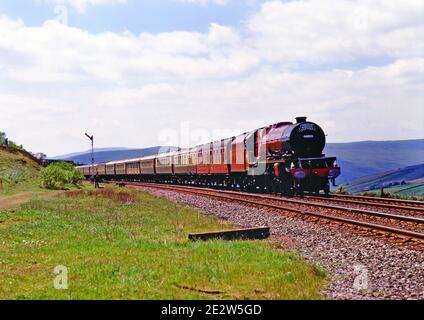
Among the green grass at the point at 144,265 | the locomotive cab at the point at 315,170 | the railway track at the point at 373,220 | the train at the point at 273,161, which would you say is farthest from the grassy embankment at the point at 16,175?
the railway track at the point at 373,220

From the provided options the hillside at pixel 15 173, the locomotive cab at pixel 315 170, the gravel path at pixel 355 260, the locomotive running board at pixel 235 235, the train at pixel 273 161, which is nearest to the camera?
the gravel path at pixel 355 260

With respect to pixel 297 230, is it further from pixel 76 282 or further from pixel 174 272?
pixel 76 282

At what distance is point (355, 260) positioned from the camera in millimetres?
11172

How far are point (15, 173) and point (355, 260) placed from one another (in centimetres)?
5178

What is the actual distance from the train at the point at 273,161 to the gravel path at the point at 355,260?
9762 mm

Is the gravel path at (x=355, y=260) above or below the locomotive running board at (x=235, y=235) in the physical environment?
below

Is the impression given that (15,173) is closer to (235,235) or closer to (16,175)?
(16,175)

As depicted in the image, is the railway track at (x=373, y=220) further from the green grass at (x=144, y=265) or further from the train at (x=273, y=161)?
the train at (x=273, y=161)

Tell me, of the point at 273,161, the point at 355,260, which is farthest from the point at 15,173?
the point at 355,260

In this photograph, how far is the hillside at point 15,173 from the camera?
45844 mm

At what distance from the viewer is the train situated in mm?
27516

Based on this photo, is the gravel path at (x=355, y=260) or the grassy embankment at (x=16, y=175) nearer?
the gravel path at (x=355, y=260)

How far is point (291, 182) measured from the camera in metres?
29.6
